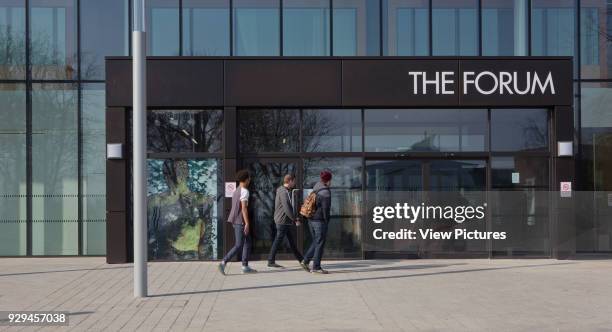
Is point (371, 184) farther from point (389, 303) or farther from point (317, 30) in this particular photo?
point (389, 303)

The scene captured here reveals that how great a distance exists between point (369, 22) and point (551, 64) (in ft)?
12.9

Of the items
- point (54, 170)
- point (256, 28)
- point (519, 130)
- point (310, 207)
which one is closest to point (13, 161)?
point (54, 170)

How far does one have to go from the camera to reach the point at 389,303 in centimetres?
947

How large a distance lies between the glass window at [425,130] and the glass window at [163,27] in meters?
4.56

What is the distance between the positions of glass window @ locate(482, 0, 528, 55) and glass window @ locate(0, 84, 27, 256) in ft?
33.9

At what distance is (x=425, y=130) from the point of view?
14.4 metres

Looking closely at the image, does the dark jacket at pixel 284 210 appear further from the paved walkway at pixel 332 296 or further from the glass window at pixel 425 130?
the glass window at pixel 425 130

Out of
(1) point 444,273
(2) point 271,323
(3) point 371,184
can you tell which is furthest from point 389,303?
(3) point 371,184

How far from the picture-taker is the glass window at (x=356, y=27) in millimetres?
15133

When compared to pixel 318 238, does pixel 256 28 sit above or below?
above

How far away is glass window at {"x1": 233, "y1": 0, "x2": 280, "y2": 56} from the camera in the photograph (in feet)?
49.6

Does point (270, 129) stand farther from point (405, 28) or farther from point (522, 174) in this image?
point (522, 174)

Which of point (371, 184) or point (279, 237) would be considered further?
point (371, 184)

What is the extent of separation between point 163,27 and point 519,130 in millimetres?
7937
